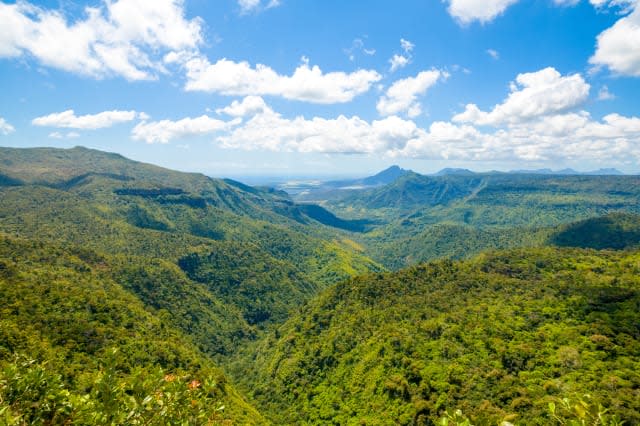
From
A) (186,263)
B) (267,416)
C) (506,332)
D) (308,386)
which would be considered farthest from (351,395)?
(186,263)

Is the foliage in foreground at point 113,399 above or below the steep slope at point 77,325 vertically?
above

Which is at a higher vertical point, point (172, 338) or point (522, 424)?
point (522, 424)

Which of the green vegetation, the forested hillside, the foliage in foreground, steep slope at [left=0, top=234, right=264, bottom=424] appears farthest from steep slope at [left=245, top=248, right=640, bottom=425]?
the foliage in foreground

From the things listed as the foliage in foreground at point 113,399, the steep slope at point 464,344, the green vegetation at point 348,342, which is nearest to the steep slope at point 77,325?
the green vegetation at point 348,342

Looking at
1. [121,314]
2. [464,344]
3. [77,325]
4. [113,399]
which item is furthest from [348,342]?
[113,399]

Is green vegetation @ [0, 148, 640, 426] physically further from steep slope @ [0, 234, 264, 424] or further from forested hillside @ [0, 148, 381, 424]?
steep slope @ [0, 234, 264, 424]

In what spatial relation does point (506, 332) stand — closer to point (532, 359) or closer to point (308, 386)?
point (532, 359)

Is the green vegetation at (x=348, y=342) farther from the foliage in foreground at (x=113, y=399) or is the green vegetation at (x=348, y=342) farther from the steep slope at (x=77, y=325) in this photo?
the steep slope at (x=77, y=325)

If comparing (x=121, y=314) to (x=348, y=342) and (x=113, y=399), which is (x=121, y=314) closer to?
(x=348, y=342)
